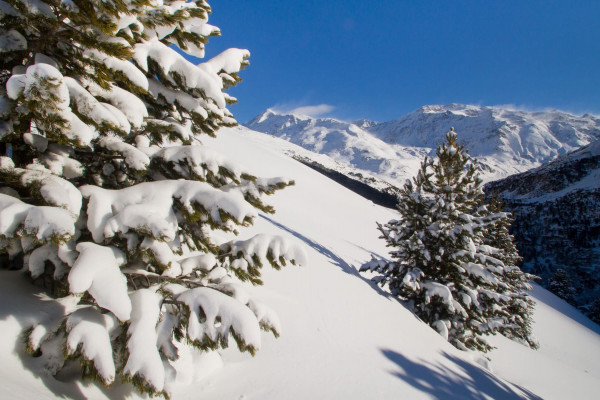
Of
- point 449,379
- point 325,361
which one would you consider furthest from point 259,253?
point 449,379

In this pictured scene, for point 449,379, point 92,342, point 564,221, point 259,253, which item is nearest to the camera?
point 92,342

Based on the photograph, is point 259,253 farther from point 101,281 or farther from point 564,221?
point 564,221

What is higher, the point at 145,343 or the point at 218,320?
the point at 218,320

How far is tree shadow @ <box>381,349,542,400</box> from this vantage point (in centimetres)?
429

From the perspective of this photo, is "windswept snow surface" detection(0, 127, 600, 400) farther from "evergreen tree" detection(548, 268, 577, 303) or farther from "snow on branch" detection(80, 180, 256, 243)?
"evergreen tree" detection(548, 268, 577, 303)

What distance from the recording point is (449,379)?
5.05 m

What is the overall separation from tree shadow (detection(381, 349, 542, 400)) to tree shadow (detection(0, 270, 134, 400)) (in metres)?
3.60

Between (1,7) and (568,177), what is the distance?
382ft

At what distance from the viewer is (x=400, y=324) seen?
6652 mm

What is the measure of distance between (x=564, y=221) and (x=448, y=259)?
8906cm

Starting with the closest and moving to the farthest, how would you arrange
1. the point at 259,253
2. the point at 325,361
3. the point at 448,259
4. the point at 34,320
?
the point at 34,320 < the point at 259,253 < the point at 325,361 < the point at 448,259

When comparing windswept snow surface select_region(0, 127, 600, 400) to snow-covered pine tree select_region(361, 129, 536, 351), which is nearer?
windswept snow surface select_region(0, 127, 600, 400)

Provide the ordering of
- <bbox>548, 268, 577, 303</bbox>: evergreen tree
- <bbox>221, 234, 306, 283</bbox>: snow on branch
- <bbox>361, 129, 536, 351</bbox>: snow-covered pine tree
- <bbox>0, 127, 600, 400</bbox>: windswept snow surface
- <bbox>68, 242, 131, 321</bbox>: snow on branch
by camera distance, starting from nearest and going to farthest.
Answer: <bbox>68, 242, 131, 321</bbox>: snow on branch → <bbox>0, 127, 600, 400</bbox>: windswept snow surface → <bbox>221, 234, 306, 283</bbox>: snow on branch → <bbox>361, 129, 536, 351</bbox>: snow-covered pine tree → <bbox>548, 268, 577, 303</bbox>: evergreen tree

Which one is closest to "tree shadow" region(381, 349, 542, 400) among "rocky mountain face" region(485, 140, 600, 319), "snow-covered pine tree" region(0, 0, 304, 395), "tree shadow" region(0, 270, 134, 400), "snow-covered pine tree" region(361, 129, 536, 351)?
"snow-covered pine tree" region(361, 129, 536, 351)
